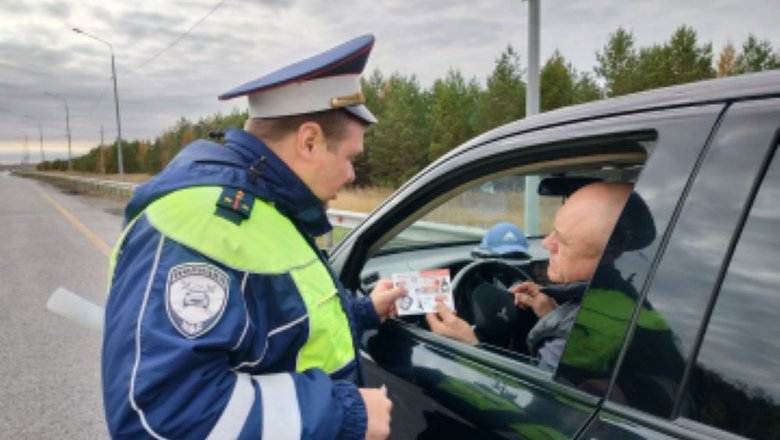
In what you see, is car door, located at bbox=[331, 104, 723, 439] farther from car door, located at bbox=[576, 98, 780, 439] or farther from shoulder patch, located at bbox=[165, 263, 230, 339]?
shoulder patch, located at bbox=[165, 263, 230, 339]

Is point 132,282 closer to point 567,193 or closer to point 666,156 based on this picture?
point 666,156

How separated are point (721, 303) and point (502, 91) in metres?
51.4

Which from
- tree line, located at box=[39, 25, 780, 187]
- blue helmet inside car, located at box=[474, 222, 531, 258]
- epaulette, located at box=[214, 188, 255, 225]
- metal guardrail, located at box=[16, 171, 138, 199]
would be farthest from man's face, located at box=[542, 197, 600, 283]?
tree line, located at box=[39, 25, 780, 187]

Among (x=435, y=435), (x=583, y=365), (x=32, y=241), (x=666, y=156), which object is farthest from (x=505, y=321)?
(x=32, y=241)

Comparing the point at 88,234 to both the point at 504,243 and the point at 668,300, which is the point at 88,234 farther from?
the point at 668,300

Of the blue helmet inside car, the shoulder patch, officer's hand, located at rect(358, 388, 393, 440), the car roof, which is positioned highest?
the car roof

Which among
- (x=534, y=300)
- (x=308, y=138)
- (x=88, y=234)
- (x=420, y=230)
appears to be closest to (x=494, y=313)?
(x=534, y=300)

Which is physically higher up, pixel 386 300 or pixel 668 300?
pixel 668 300

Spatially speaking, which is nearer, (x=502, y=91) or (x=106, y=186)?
(x=106, y=186)

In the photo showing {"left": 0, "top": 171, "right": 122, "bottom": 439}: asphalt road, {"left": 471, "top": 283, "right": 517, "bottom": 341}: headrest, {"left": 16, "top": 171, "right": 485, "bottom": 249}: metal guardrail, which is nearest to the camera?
{"left": 471, "top": 283, "right": 517, "bottom": 341}: headrest

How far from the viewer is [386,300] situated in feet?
6.33

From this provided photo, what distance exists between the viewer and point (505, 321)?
2178mm

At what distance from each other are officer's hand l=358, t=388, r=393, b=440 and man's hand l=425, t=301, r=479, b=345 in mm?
508

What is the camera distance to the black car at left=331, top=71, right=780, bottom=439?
0.99 meters
